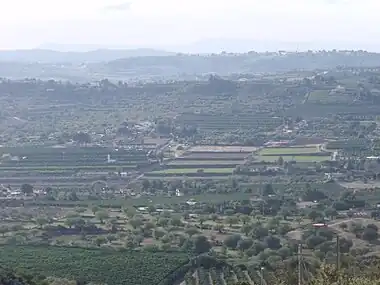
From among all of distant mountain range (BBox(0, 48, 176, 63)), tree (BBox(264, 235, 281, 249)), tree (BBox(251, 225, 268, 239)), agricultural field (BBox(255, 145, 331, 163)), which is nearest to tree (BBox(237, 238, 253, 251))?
tree (BBox(264, 235, 281, 249))

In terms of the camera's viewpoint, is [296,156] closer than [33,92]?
Yes

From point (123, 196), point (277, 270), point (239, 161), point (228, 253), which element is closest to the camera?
point (277, 270)

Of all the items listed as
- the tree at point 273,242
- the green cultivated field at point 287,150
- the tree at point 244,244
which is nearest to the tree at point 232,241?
the tree at point 244,244

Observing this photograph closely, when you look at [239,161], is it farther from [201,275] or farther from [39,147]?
[201,275]

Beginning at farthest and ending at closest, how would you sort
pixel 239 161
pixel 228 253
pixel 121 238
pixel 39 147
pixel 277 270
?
1. pixel 39 147
2. pixel 239 161
3. pixel 121 238
4. pixel 228 253
5. pixel 277 270

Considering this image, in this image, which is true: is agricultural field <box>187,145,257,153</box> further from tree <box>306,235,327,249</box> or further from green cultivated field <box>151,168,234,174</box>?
tree <box>306,235,327,249</box>

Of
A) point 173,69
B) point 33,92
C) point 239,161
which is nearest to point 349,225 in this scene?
point 239,161

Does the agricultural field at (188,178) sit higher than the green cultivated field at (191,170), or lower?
higher

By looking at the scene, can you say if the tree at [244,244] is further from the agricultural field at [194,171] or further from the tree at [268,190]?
the agricultural field at [194,171]
